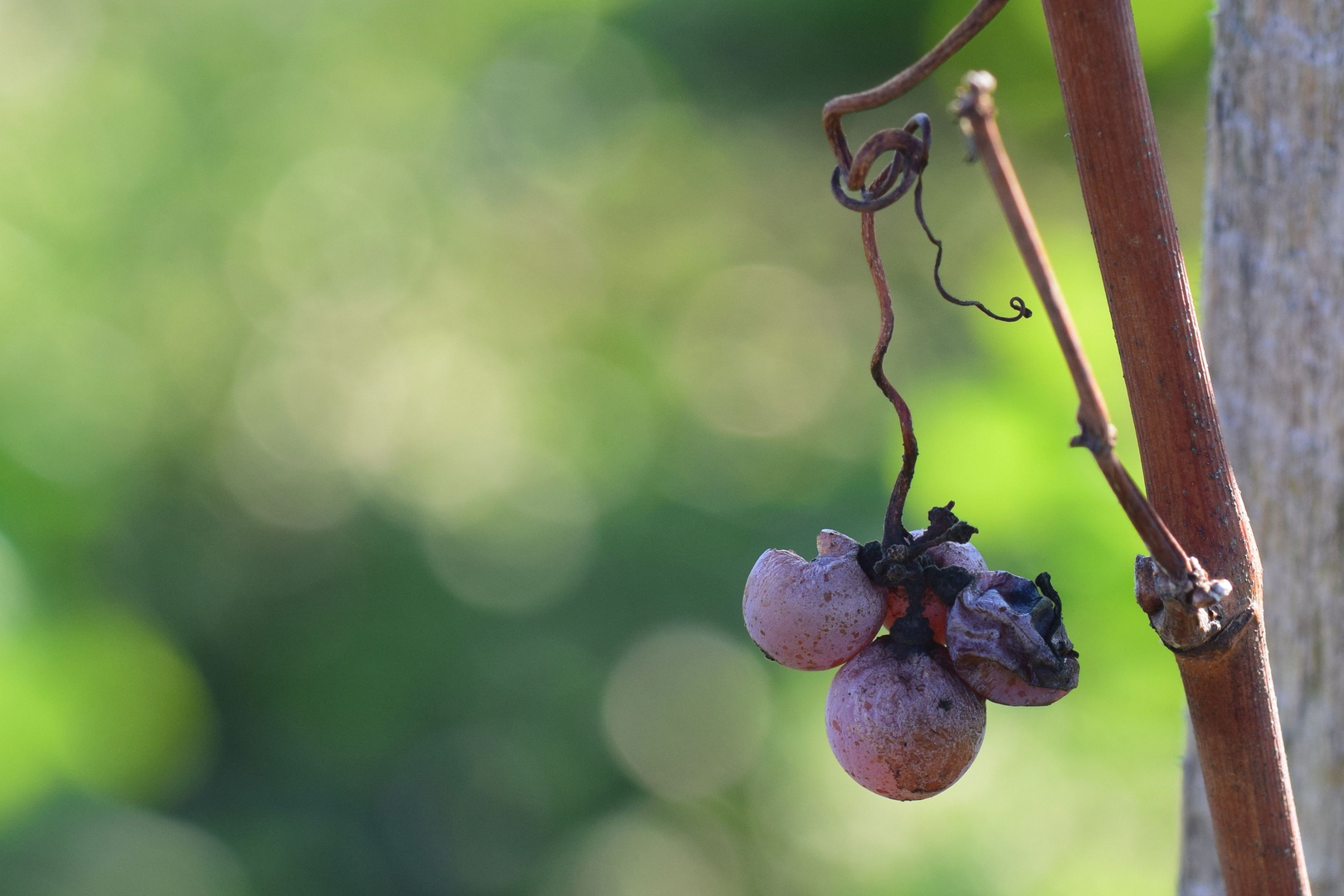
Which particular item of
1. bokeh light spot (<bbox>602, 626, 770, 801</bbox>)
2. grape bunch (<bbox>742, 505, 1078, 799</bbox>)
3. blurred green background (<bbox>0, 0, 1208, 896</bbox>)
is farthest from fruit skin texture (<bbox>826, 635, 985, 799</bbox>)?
bokeh light spot (<bbox>602, 626, 770, 801</bbox>)

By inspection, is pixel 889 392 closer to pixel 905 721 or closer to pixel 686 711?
pixel 905 721

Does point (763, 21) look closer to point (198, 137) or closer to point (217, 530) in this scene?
point (198, 137)

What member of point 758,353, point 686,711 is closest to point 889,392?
point 686,711

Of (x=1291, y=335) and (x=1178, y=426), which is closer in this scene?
(x=1178, y=426)

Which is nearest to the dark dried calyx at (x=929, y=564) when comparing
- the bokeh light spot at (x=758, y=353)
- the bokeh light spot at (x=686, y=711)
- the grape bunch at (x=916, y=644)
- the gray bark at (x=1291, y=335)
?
the grape bunch at (x=916, y=644)

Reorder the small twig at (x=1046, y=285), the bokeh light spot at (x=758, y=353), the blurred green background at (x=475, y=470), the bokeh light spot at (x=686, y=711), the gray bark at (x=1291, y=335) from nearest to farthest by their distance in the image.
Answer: the small twig at (x=1046, y=285) < the gray bark at (x=1291, y=335) < the blurred green background at (x=475, y=470) < the bokeh light spot at (x=686, y=711) < the bokeh light spot at (x=758, y=353)

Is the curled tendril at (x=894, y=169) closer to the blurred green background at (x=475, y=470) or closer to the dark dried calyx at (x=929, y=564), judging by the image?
the dark dried calyx at (x=929, y=564)

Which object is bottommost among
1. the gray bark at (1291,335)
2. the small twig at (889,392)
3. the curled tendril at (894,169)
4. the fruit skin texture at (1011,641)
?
the fruit skin texture at (1011,641)
